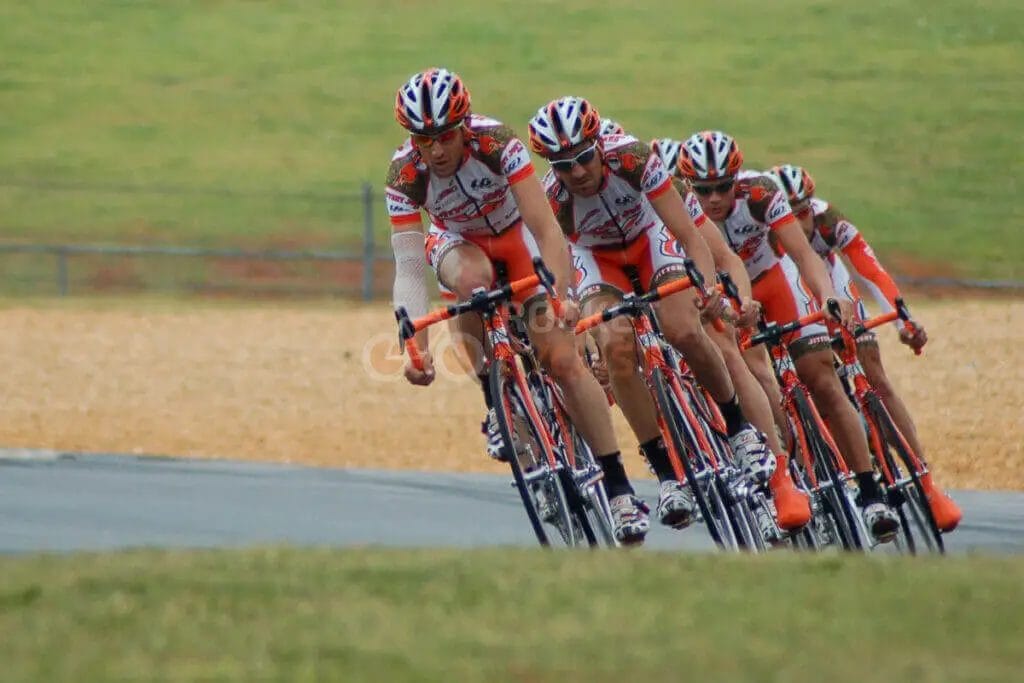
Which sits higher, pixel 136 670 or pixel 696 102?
pixel 696 102

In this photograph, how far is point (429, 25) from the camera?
35844mm

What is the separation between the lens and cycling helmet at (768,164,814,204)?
34.4ft

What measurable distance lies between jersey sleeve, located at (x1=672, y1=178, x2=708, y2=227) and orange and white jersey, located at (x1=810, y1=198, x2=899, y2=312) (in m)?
2.11

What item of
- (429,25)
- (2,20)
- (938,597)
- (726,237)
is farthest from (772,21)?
(938,597)

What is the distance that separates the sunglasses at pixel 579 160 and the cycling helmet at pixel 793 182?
2294mm

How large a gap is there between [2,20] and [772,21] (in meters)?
13.8

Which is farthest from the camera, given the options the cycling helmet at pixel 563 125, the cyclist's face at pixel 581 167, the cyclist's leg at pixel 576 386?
the cyclist's face at pixel 581 167

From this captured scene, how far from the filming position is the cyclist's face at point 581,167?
8242 millimetres

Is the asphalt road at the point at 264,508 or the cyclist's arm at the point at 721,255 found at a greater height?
the cyclist's arm at the point at 721,255

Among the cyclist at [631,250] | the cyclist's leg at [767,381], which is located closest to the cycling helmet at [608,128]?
the cyclist at [631,250]

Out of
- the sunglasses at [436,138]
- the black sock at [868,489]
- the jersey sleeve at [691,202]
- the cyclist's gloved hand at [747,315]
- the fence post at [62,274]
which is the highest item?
the fence post at [62,274]

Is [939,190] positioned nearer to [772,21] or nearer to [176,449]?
[772,21]

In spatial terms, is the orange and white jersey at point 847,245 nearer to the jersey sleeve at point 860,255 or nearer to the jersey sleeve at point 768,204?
the jersey sleeve at point 860,255

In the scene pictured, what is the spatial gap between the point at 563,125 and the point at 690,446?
5.02 feet
